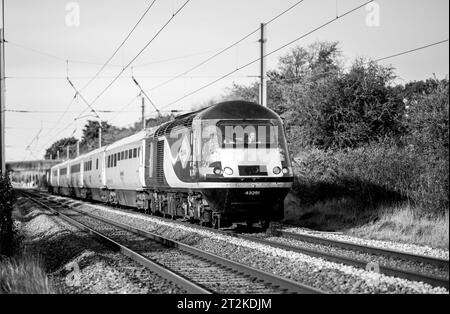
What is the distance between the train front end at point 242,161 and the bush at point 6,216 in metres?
4.81

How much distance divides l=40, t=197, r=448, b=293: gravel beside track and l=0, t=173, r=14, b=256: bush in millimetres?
4255

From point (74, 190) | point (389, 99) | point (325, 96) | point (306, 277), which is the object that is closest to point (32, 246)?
point (306, 277)

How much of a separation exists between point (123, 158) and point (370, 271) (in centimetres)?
1928

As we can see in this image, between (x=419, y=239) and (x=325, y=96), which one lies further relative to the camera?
(x=325, y=96)

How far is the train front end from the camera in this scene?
14.5m

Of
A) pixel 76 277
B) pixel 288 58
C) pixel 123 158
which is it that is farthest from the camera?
pixel 288 58

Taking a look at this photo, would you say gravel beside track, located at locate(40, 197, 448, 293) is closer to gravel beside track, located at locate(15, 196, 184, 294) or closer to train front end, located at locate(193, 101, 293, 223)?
train front end, located at locate(193, 101, 293, 223)

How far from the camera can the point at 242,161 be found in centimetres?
1459

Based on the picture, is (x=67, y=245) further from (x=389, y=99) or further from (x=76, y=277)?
(x=389, y=99)

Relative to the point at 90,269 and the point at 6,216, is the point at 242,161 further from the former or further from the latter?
the point at 6,216

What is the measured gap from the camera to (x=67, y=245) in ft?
49.0

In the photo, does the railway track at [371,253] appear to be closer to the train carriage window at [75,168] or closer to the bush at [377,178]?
the bush at [377,178]

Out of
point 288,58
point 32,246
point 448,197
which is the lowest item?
point 32,246
